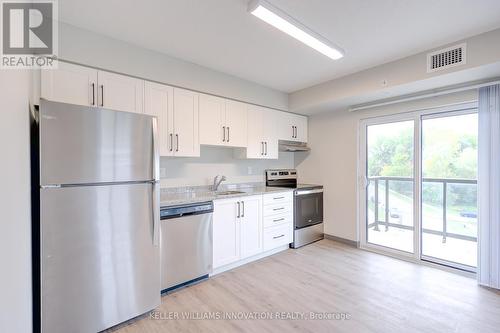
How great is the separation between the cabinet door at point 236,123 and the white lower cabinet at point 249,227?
34.0 inches

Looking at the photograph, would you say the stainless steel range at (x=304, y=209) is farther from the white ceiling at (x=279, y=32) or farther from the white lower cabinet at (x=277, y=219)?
the white ceiling at (x=279, y=32)

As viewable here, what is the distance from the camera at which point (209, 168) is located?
11.8ft

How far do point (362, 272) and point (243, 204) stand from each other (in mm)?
1752

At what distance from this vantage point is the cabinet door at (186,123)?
284 cm

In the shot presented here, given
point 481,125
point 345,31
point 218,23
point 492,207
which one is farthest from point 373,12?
point 492,207

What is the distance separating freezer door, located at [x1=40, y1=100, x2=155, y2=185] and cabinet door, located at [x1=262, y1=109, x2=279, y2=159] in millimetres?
2168

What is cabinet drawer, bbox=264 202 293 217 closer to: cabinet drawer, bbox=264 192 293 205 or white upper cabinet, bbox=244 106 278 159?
cabinet drawer, bbox=264 192 293 205

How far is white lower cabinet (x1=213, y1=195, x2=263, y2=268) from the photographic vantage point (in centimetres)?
289

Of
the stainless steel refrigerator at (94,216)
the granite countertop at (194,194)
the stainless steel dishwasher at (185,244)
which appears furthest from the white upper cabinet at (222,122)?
the stainless steel refrigerator at (94,216)

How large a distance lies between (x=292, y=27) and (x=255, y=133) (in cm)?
182

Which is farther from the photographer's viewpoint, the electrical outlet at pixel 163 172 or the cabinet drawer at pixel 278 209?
the cabinet drawer at pixel 278 209

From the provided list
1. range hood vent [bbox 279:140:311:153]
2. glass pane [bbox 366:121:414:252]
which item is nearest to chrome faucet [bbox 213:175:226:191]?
range hood vent [bbox 279:140:311:153]

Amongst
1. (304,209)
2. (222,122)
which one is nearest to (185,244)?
(222,122)

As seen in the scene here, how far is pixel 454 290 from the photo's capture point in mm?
2525
